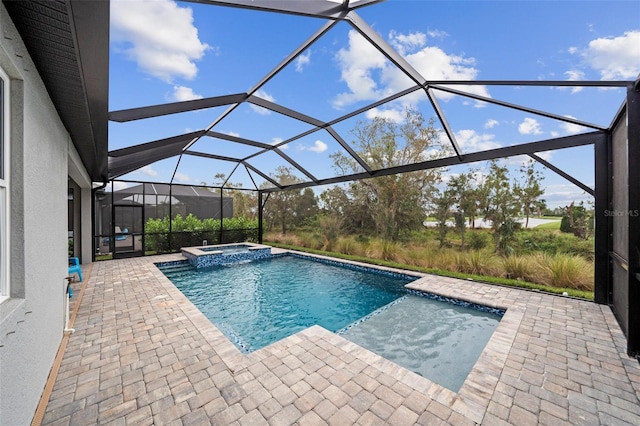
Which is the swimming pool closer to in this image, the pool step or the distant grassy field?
the pool step

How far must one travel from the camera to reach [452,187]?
10.4 m

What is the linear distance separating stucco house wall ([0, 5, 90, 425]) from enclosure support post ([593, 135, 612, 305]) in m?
8.22

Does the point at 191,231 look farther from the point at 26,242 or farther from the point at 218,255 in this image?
the point at 26,242

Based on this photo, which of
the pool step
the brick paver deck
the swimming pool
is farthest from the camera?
the pool step

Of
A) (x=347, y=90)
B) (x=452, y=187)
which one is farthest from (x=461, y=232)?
(x=347, y=90)

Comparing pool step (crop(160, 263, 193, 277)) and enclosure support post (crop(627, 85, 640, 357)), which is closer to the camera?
enclosure support post (crop(627, 85, 640, 357))

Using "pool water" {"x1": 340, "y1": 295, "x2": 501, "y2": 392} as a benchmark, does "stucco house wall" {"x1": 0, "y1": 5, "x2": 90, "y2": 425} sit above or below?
above

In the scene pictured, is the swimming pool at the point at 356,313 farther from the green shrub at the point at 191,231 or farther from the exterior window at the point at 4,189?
the green shrub at the point at 191,231

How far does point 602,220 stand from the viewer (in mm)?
4957

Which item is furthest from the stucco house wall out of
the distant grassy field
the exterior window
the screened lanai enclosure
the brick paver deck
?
the distant grassy field

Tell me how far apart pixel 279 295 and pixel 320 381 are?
4.34m

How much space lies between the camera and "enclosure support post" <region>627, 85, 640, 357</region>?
11.0ft

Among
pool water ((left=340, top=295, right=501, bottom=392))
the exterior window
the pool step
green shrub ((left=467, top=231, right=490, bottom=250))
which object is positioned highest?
the exterior window

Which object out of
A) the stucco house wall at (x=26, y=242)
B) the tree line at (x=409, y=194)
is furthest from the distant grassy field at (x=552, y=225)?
the stucco house wall at (x=26, y=242)
